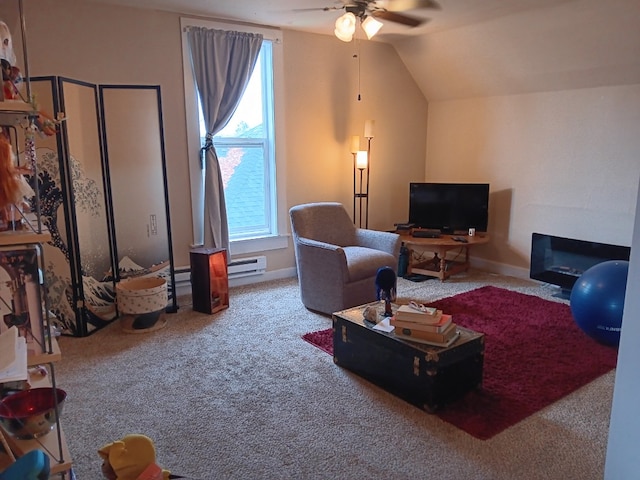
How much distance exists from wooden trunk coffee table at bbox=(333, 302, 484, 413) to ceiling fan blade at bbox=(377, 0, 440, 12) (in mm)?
2362

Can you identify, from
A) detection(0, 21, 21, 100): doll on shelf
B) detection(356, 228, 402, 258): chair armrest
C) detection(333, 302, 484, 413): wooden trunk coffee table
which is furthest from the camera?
detection(356, 228, 402, 258): chair armrest

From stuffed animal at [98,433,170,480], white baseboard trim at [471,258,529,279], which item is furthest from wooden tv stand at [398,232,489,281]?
stuffed animal at [98,433,170,480]

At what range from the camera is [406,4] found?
3.67m

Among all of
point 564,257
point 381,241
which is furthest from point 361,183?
point 564,257

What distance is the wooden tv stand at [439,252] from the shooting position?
4668 mm

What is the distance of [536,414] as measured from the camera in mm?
2406

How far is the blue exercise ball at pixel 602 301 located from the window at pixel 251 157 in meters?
2.75

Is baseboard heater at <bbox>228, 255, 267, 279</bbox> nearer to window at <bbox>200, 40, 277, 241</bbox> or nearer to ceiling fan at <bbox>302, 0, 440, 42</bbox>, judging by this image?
window at <bbox>200, 40, 277, 241</bbox>

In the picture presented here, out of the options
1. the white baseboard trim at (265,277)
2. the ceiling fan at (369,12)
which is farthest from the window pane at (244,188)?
the ceiling fan at (369,12)

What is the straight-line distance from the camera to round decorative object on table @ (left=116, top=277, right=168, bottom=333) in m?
3.44

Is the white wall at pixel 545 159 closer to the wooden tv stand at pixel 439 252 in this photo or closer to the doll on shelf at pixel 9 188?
the wooden tv stand at pixel 439 252

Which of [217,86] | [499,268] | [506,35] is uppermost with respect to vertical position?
[506,35]

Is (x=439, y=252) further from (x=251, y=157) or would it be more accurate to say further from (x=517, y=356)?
(x=251, y=157)

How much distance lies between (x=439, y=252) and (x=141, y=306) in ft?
9.08
